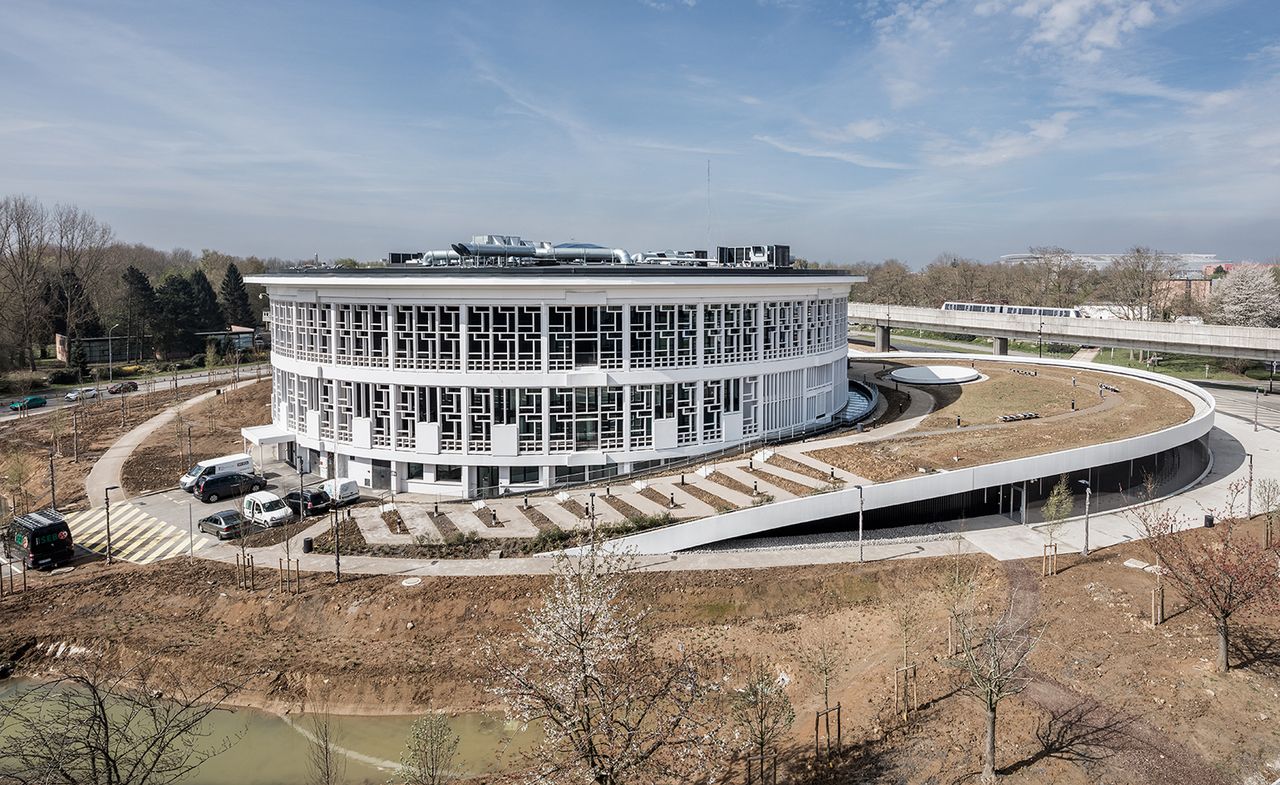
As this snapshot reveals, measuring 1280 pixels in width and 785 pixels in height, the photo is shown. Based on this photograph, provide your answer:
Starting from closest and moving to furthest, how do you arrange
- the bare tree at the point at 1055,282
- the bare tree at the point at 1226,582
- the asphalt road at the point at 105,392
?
the bare tree at the point at 1226,582
the asphalt road at the point at 105,392
the bare tree at the point at 1055,282

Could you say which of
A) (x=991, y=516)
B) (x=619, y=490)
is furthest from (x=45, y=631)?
(x=991, y=516)

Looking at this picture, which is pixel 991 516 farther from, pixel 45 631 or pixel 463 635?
pixel 45 631

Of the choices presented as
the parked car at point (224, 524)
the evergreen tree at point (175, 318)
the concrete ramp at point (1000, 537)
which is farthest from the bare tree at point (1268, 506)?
the evergreen tree at point (175, 318)

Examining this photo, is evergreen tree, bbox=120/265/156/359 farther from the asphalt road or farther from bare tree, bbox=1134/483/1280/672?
bare tree, bbox=1134/483/1280/672

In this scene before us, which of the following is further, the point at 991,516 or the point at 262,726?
the point at 991,516

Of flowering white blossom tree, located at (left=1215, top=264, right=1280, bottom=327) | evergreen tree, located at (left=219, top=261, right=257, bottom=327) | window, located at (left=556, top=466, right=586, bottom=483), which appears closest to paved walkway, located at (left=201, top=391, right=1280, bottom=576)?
window, located at (left=556, top=466, right=586, bottom=483)

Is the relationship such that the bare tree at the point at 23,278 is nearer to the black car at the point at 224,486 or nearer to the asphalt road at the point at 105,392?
the asphalt road at the point at 105,392
